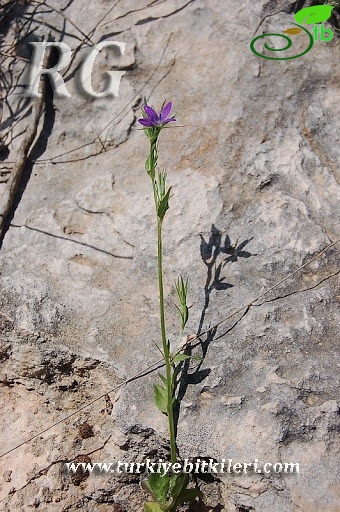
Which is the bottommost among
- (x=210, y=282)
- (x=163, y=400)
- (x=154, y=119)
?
(x=163, y=400)

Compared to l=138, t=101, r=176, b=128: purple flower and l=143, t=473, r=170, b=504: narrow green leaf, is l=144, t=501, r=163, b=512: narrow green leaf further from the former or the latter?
l=138, t=101, r=176, b=128: purple flower

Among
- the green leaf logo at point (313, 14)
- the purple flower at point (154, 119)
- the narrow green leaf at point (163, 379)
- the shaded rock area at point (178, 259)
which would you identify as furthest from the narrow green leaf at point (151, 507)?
the green leaf logo at point (313, 14)

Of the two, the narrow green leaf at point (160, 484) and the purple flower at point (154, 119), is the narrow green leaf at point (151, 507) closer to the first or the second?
the narrow green leaf at point (160, 484)

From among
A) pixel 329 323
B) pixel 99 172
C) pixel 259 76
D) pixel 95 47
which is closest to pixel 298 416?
pixel 329 323

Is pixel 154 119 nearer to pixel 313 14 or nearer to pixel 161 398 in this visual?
pixel 161 398

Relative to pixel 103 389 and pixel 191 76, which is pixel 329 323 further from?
pixel 191 76

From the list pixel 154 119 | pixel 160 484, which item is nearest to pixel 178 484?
pixel 160 484
